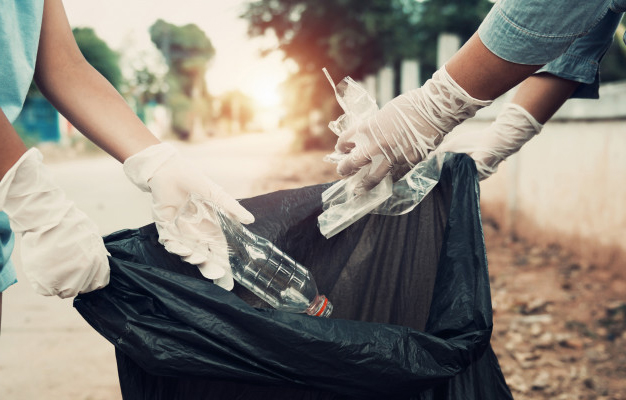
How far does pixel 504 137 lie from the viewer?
4.69 ft

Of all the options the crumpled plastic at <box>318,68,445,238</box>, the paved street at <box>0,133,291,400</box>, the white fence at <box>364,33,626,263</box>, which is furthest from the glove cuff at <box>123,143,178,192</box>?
the white fence at <box>364,33,626,263</box>

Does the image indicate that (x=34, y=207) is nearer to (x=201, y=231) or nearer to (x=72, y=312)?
(x=201, y=231)

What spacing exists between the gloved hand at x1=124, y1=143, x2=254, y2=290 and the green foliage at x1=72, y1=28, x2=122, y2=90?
1479 centimetres

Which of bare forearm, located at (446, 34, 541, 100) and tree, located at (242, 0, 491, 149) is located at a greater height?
bare forearm, located at (446, 34, 541, 100)

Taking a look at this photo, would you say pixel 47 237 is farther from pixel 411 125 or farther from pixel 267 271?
pixel 411 125

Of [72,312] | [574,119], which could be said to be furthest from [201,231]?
[574,119]

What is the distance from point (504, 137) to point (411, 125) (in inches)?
16.7

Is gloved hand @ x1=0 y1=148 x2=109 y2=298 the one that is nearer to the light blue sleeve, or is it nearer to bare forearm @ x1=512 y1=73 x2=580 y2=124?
the light blue sleeve

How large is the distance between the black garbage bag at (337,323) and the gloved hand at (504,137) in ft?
0.63

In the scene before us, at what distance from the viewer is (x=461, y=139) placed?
60.6 inches

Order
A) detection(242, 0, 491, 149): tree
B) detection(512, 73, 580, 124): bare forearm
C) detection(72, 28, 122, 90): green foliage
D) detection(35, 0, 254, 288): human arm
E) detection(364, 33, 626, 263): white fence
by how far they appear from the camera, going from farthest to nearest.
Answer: detection(72, 28, 122, 90): green foliage, detection(242, 0, 491, 149): tree, detection(364, 33, 626, 263): white fence, detection(512, 73, 580, 124): bare forearm, detection(35, 0, 254, 288): human arm

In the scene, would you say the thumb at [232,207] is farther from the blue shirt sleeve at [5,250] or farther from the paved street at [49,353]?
the paved street at [49,353]

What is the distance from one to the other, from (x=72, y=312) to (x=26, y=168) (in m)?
2.43

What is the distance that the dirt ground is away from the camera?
2.24m
